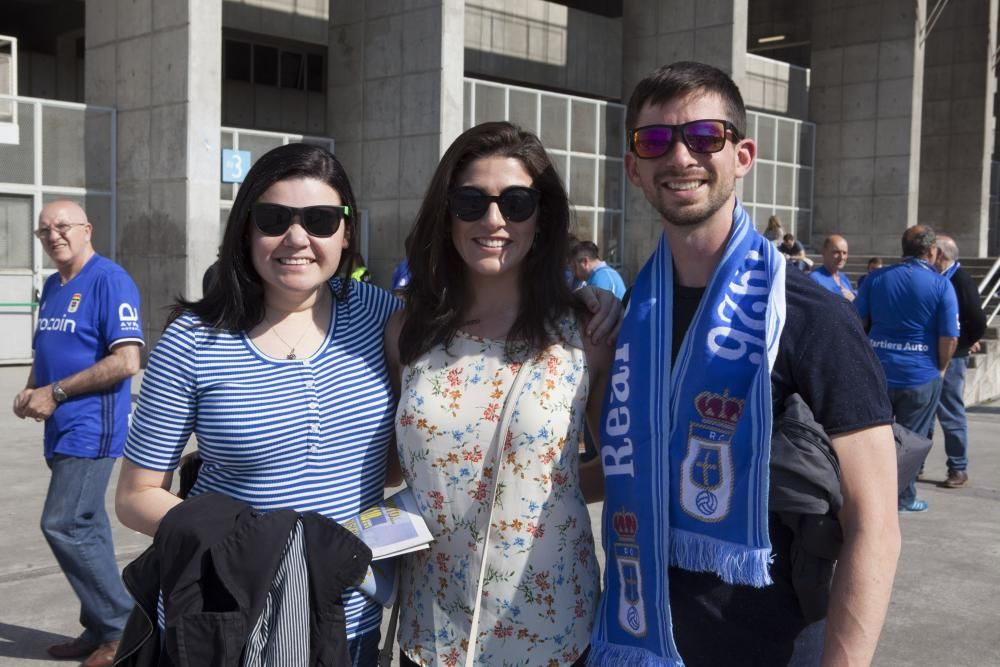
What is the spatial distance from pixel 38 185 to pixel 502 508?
14022mm

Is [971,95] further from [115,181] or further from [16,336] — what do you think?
[16,336]

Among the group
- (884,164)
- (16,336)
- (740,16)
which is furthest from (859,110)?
(16,336)

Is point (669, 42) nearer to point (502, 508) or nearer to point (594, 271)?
point (594, 271)

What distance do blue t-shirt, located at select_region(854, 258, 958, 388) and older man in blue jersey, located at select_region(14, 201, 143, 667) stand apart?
18.1 ft

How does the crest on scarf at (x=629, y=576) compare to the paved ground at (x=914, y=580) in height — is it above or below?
above

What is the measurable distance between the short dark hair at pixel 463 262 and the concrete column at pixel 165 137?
11.9 meters

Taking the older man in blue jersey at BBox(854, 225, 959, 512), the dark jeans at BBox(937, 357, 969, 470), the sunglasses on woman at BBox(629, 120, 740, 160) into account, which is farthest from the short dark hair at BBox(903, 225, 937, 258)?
the sunglasses on woman at BBox(629, 120, 740, 160)

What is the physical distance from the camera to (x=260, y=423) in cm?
233

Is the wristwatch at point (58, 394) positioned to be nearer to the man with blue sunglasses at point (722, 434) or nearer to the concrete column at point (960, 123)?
the man with blue sunglasses at point (722, 434)

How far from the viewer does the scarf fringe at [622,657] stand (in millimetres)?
2166

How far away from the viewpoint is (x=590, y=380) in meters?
2.51

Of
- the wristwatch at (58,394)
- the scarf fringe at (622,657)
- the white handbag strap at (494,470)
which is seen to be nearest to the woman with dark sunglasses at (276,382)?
the white handbag strap at (494,470)

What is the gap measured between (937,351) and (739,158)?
6.01 metres

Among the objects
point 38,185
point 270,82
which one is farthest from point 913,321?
point 270,82
